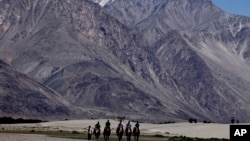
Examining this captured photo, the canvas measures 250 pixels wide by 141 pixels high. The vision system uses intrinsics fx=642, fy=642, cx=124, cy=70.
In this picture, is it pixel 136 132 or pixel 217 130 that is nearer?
pixel 136 132

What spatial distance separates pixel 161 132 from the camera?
435ft

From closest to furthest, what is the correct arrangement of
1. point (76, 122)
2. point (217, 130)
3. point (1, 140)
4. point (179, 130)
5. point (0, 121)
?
point (1, 140)
point (217, 130)
point (179, 130)
point (76, 122)
point (0, 121)

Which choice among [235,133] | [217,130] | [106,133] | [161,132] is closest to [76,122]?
[161,132]

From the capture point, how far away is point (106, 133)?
78.8 m

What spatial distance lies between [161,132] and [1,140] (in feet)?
217

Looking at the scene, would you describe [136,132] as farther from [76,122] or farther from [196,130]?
[76,122]

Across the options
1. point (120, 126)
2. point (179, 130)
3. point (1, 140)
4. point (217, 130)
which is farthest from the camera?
point (179, 130)

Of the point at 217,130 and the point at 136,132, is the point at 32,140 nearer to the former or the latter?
the point at 136,132

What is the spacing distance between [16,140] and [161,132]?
2513 inches

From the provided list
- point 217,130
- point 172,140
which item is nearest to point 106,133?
point 172,140

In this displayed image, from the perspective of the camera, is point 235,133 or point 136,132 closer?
point 235,133

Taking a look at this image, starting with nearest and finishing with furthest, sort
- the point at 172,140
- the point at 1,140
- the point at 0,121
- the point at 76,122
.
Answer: the point at 1,140 < the point at 172,140 < the point at 76,122 < the point at 0,121

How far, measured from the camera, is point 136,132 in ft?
258

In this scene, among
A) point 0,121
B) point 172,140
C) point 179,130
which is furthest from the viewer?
point 0,121
